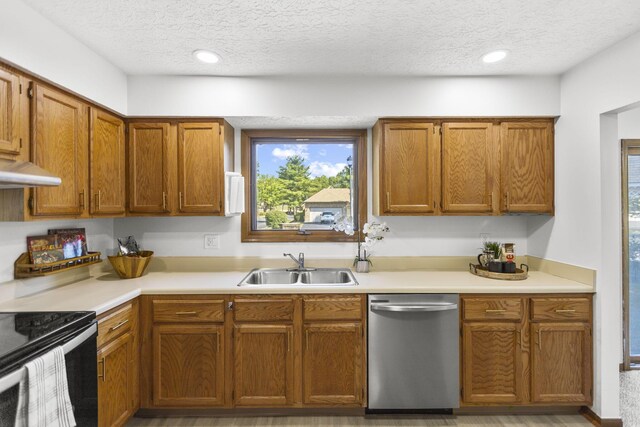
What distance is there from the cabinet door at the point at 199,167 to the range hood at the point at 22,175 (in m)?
0.94

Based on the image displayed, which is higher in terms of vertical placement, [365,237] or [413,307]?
[365,237]

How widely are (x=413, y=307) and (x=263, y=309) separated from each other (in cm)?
97

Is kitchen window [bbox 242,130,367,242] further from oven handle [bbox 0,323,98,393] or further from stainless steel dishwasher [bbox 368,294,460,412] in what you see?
oven handle [bbox 0,323,98,393]

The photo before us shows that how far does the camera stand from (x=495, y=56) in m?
2.22

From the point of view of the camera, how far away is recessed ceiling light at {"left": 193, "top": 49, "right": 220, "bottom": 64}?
2168 mm

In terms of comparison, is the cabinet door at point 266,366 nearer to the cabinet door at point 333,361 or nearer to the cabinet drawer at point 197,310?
the cabinet door at point 333,361

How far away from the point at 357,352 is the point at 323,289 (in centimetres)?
47

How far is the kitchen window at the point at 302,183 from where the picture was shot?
3000mm

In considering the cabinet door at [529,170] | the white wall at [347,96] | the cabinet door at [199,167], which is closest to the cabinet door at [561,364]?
the cabinet door at [529,170]

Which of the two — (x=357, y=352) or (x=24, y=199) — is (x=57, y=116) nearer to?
(x=24, y=199)

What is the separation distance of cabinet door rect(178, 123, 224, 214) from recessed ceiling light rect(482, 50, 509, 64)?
192 cm

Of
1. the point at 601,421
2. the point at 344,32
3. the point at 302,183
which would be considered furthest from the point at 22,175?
the point at 601,421

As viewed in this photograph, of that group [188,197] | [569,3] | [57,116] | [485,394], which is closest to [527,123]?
[569,3]

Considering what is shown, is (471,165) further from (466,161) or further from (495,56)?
(495,56)
